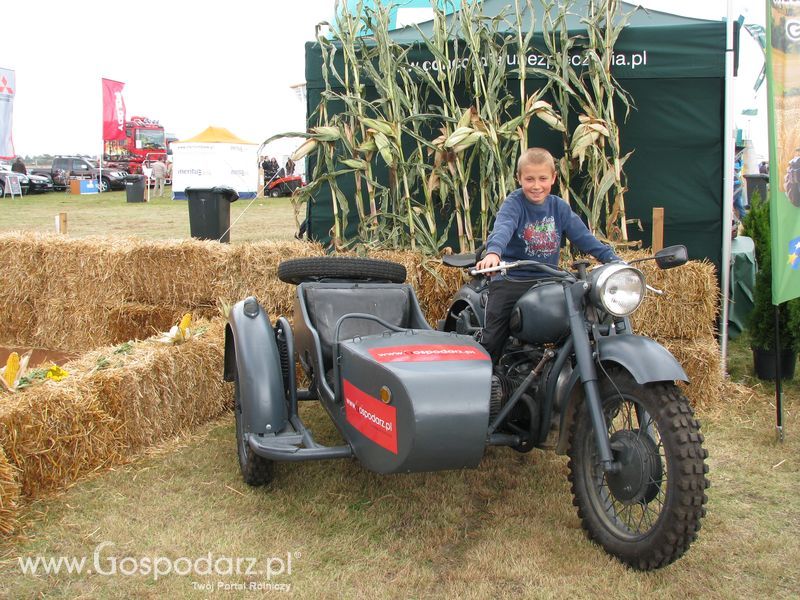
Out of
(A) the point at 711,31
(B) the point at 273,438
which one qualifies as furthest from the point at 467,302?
(A) the point at 711,31

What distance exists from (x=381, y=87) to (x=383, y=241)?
1085 mm

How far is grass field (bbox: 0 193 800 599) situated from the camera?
258cm

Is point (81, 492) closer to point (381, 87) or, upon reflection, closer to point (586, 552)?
point (586, 552)

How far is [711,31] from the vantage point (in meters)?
5.29

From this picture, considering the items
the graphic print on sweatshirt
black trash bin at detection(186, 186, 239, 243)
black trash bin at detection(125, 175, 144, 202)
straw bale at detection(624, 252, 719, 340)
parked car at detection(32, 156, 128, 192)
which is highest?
parked car at detection(32, 156, 128, 192)

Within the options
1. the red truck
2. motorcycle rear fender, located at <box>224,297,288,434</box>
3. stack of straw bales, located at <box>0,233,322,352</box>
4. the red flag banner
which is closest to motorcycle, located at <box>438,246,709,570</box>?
motorcycle rear fender, located at <box>224,297,288,434</box>

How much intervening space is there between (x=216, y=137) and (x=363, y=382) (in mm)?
20963

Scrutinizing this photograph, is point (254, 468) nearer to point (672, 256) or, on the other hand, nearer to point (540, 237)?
point (540, 237)

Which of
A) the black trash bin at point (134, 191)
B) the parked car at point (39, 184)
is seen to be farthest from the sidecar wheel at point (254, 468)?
the parked car at point (39, 184)

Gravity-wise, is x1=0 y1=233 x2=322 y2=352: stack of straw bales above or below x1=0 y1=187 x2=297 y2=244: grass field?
below

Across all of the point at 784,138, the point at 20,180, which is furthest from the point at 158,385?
the point at 20,180

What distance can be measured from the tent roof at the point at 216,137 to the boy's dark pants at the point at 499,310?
20149 millimetres

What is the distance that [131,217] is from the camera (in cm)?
1680

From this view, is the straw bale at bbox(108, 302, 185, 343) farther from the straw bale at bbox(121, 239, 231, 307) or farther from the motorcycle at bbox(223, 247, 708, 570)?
the motorcycle at bbox(223, 247, 708, 570)
